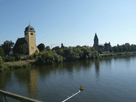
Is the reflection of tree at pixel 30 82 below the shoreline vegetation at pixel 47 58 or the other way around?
below

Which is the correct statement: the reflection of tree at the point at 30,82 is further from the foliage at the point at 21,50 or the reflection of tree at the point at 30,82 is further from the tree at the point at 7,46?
the tree at the point at 7,46

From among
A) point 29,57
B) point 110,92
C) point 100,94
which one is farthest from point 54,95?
point 29,57

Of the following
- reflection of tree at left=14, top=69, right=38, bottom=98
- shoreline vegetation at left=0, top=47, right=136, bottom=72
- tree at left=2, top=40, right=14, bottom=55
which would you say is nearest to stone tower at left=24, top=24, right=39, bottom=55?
shoreline vegetation at left=0, top=47, right=136, bottom=72

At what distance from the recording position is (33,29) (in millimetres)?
62875

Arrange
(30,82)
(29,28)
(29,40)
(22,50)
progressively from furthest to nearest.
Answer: (29,28) → (29,40) → (22,50) → (30,82)

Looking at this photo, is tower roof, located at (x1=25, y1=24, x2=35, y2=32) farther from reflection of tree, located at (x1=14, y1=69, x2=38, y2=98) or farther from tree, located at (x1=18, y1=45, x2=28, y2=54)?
reflection of tree, located at (x1=14, y1=69, x2=38, y2=98)

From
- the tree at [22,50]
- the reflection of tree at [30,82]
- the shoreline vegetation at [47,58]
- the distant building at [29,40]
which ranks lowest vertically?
the reflection of tree at [30,82]

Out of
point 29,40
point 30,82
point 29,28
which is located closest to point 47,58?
point 29,40

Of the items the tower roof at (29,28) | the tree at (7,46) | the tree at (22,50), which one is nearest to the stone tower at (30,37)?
the tower roof at (29,28)

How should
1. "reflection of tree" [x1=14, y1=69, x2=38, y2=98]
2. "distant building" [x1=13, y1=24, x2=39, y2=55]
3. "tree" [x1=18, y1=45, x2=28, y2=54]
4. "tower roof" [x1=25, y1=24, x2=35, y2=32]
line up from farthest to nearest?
"tower roof" [x1=25, y1=24, x2=35, y2=32], "distant building" [x1=13, y1=24, x2=39, y2=55], "tree" [x1=18, y1=45, x2=28, y2=54], "reflection of tree" [x1=14, y1=69, x2=38, y2=98]

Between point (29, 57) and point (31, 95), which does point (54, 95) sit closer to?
point (31, 95)

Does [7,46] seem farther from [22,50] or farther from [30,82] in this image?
[30,82]

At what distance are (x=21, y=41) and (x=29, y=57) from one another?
1142 centimetres

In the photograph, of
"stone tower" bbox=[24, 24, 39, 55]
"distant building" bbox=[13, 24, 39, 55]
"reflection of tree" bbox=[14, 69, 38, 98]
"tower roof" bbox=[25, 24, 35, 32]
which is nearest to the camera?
"reflection of tree" bbox=[14, 69, 38, 98]
